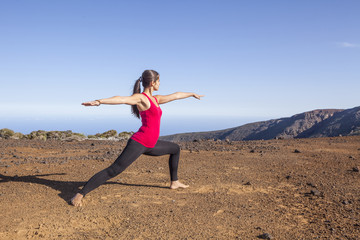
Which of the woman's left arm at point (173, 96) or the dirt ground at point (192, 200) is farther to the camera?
the woman's left arm at point (173, 96)

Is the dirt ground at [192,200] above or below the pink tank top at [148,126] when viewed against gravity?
below

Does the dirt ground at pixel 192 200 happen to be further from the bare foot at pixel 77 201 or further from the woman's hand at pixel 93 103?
the woman's hand at pixel 93 103

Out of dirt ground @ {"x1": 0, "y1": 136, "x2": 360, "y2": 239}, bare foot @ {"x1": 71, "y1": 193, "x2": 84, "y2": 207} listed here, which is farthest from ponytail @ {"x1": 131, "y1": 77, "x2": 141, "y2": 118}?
bare foot @ {"x1": 71, "y1": 193, "x2": 84, "y2": 207}

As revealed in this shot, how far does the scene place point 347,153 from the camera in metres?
11.0

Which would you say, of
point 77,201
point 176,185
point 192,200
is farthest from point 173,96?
point 77,201

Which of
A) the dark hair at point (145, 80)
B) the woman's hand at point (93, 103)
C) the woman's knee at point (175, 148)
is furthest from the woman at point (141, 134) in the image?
the woman's hand at point (93, 103)

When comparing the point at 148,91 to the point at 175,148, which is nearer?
the point at 148,91

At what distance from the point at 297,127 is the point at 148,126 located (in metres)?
37.9

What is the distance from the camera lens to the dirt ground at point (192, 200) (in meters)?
4.41

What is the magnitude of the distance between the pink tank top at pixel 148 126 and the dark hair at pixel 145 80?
0.62 ft

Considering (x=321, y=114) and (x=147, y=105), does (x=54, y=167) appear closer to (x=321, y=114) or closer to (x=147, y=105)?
(x=147, y=105)

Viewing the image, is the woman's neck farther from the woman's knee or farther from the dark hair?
the woman's knee

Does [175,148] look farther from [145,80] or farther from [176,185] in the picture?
[145,80]

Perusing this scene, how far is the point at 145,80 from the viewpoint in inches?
221
